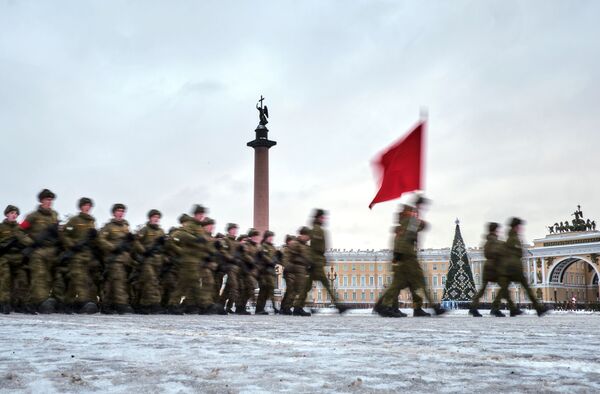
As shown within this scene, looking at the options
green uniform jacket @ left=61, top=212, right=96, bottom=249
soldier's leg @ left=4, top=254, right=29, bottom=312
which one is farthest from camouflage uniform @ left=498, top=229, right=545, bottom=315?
soldier's leg @ left=4, top=254, right=29, bottom=312

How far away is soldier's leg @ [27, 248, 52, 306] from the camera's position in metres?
11.3

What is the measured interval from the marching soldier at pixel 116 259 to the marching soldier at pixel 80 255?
241mm

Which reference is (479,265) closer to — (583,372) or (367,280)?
(367,280)

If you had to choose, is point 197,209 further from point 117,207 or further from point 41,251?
point 41,251

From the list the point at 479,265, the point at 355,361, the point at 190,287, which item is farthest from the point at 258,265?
the point at 479,265

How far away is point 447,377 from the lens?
2877 millimetres

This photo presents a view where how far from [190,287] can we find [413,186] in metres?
4.32

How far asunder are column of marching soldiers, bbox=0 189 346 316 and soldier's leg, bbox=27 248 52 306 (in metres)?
0.02

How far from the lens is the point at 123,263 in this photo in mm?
12531

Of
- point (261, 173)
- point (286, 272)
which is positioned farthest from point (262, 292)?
point (261, 173)

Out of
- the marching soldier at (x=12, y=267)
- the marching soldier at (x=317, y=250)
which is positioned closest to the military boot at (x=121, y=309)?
the marching soldier at (x=12, y=267)

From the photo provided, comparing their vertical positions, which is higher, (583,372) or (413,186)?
(413,186)

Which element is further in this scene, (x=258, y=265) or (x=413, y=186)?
(x=258, y=265)

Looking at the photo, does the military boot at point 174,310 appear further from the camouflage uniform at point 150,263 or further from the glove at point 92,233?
the glove at point 92,233
